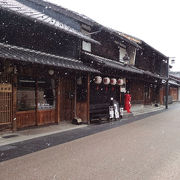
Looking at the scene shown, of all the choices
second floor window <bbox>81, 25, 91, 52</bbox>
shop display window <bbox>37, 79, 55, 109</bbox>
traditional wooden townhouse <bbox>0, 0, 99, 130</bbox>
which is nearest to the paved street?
traditional wooden townhouse <bbox>0, 0, 99, 130</bbox>

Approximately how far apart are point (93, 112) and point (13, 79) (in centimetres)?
606

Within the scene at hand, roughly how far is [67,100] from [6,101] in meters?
5.06

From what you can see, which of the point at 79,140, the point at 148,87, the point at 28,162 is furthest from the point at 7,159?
the point at 148,87

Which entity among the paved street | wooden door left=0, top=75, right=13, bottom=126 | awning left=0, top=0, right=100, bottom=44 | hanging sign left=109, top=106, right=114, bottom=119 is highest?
awning left=0, top=0, right=100, bottom=44

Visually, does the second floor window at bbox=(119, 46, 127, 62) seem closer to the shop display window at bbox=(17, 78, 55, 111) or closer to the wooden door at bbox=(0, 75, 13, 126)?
the shop display window at bbox=(17, 78, 55, 111)

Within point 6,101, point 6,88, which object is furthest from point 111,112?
point 6,88

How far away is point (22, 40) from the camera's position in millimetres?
11008

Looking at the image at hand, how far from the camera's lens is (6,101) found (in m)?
10.4

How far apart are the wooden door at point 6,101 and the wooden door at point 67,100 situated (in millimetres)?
4428

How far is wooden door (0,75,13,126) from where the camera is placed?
10219 millimetres

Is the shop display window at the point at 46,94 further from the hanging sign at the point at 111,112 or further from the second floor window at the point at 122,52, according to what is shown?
the second floor window at the point at 122,52

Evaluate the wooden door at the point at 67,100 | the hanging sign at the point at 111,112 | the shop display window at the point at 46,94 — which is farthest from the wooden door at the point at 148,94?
the shop display window at the point at 46,94

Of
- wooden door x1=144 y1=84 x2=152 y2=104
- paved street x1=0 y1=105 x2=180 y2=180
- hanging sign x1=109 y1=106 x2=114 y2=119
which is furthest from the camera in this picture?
wooden door x1=144 y1=84 x2=152 y2=104

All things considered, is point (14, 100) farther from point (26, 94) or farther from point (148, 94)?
point (148, 94)
